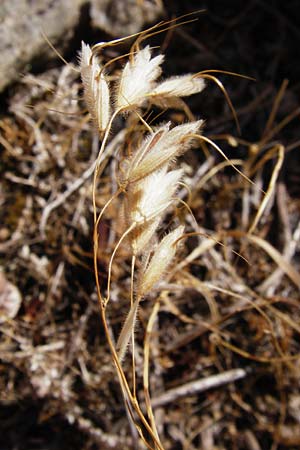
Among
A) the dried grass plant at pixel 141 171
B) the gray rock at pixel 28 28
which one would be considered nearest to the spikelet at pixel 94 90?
the dried grass plant at pixel 141 171

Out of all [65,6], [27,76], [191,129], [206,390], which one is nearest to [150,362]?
[206,390]

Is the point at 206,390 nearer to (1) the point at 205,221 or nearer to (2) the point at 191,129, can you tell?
(1) the point at 205,221

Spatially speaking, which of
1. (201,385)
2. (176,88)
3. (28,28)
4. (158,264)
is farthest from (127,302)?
(28,28)

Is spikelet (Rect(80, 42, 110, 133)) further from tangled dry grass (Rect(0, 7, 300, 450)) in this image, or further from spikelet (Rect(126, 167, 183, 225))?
tangled dry grass (Rect(0, 7, 300, 450))

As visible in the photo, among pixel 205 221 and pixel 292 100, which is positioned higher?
pixel 292 100

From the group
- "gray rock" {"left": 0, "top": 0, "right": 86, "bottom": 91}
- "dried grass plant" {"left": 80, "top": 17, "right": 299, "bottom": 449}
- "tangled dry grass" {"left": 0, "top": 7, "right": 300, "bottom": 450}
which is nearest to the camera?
"dried grass plant" {"left": 80, "top": 17, "right": 299, "bottom": 449}

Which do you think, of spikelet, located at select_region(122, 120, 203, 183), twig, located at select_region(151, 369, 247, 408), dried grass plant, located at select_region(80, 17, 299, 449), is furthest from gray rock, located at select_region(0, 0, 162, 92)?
twig, located at select_region(151, 369, 247, 408)

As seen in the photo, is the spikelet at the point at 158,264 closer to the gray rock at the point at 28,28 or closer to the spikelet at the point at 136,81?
the spikelet at the point at 136,81
